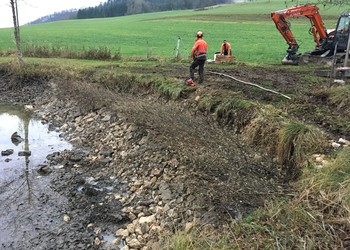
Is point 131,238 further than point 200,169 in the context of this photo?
No

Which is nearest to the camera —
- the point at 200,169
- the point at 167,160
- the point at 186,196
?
the point at 186,196

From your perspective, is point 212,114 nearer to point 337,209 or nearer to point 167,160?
point 167,160

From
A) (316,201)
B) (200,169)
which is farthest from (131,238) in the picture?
(316,201)

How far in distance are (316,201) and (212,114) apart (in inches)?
214

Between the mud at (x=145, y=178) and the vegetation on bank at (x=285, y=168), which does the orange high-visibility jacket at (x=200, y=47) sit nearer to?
the mud at (x=145, y=178)

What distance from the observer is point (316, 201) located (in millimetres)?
5062

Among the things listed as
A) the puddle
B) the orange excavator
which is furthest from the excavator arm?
the puddle

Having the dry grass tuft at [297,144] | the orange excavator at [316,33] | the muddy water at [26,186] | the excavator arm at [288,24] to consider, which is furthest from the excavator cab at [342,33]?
the muddy water at [26,186]

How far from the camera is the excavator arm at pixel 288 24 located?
17.6m

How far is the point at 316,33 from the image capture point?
18.8 m

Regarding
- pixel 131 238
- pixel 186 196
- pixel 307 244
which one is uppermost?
pixel 307 244

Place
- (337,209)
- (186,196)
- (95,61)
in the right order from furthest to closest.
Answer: (95,61) → (186,196) → (337,209)

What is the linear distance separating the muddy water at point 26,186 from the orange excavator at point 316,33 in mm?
11950

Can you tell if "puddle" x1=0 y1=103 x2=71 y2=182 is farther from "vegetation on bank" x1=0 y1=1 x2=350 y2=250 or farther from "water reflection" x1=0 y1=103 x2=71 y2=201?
"vegetation on bank" x1=0 y1=1 x2=350 y2=250
